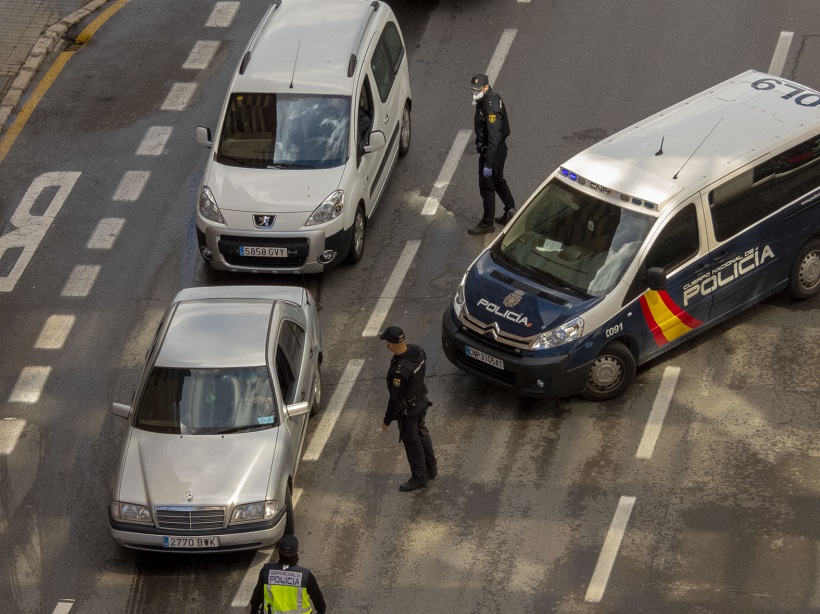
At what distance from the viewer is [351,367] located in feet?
50.7

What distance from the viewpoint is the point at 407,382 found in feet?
42.9

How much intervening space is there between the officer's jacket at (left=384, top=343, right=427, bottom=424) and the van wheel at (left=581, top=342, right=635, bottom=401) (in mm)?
1943

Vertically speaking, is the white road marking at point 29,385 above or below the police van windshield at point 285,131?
below

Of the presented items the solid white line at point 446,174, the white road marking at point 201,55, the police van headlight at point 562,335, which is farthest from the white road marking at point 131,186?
the police van headlight at point 562,335

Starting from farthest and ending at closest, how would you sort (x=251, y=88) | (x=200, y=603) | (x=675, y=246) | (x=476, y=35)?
(x=476, y=35) < (x=251, y=88) < (x=675, y=246) < (x=200, y=603)

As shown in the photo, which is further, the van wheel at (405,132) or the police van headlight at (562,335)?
the van wheel at (405,132)

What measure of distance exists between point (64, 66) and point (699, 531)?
499 inches

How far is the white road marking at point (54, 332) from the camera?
1609 cm

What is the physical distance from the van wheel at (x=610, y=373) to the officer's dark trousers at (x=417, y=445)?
1.82 meters

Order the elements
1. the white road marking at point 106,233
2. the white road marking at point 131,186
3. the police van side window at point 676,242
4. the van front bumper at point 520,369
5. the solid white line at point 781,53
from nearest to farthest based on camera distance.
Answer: the van front bumper at point 520,369 < the police van side window at point 676,242 < the white road marking at point 106,233 < the white road marking at point 131,186 < the solid white line at point 781,53

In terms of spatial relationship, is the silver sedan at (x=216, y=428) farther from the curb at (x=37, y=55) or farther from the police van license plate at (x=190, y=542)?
the curb at (x=37, y=55)

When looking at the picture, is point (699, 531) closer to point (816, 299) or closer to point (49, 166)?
point (816, 299)

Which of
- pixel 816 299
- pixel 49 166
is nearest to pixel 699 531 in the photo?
pixel 816 299

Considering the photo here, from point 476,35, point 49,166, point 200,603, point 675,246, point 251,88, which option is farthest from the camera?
point 476,35
